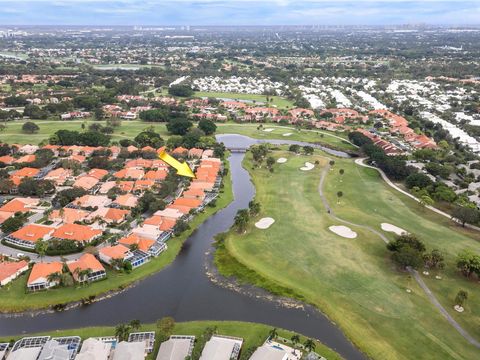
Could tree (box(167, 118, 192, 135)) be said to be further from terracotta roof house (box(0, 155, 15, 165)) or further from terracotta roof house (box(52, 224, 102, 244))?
terracotta roof house (box(52, 224, 102, 244))

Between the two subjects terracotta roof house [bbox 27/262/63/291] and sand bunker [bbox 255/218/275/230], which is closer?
terracotta roof house [bbox 27/262/63/291]

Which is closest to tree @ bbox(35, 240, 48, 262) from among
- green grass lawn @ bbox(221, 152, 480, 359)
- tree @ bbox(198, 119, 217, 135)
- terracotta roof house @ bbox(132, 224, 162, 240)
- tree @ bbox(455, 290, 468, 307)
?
terracotta roof house @ bbox(132, 224, 162, 240)

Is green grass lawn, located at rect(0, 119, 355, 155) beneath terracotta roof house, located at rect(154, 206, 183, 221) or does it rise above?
beneath

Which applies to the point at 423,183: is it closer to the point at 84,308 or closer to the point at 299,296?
the point at 299,296

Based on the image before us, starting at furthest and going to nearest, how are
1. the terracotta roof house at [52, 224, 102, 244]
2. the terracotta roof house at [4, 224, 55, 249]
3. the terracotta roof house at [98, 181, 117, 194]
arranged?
the terracotta roof house at [98, 181, 117, 194] < the terracotta roof house at [52, 224, 102, 244] < the terracotta roof house at [4, 224, 55, 249]

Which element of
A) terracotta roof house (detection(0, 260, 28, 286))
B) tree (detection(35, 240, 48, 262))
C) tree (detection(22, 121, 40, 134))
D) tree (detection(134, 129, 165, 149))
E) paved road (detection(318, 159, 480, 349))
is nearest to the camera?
paved road (detection(318, 159, 480, 349))

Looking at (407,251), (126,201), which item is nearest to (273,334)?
(407,251)
